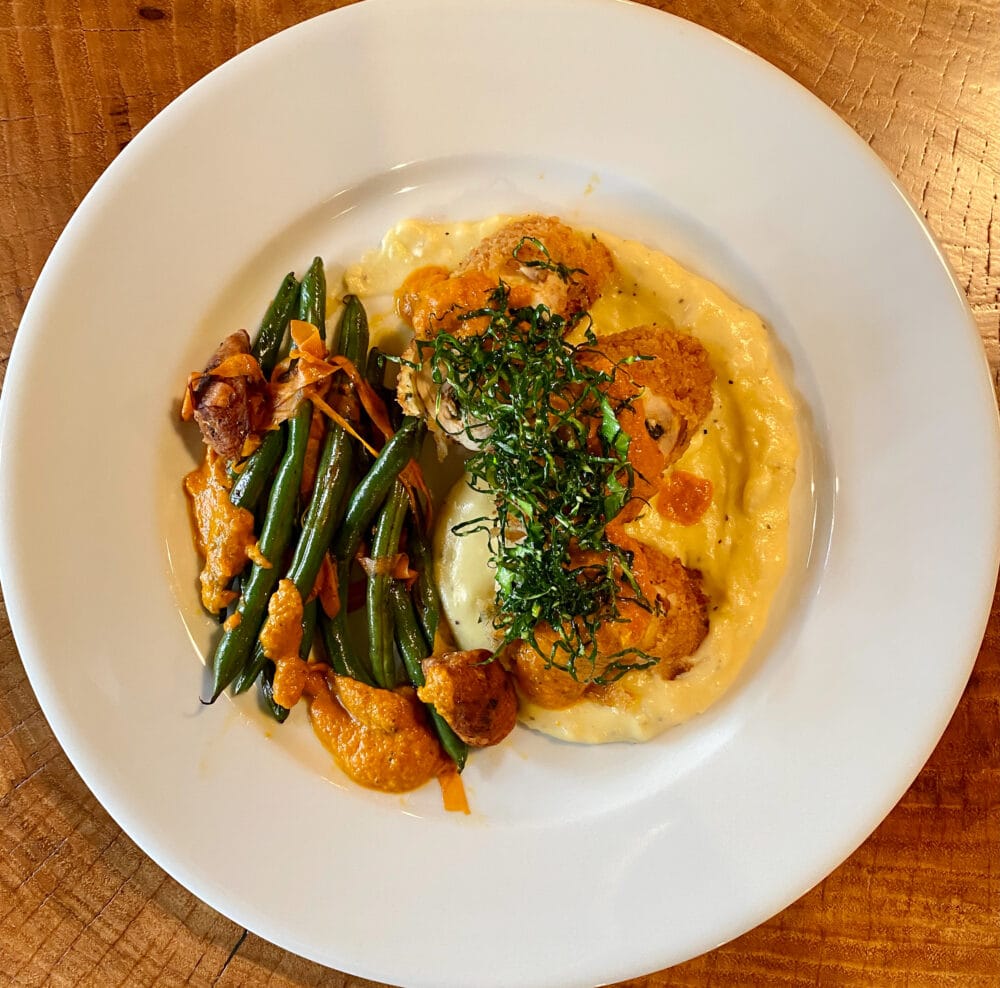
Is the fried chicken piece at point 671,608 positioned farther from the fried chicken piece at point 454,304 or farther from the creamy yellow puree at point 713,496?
the fried chicken piece at point 454,304

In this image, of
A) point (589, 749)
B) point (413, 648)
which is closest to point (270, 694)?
point (413, 648)

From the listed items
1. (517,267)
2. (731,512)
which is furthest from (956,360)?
(517,267)

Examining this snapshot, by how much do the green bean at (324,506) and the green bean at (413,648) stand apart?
15.1 inches

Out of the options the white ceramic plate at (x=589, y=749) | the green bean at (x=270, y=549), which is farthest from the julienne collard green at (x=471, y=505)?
the white ceramic plate at (x=589, y=749)

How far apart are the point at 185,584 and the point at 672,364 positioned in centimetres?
247

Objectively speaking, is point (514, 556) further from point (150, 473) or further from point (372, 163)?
point (372, 163)

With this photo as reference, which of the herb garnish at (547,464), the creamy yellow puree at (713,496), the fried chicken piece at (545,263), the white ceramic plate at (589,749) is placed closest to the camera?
the herb garnish at (547,464)

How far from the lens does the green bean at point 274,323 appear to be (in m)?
3.66

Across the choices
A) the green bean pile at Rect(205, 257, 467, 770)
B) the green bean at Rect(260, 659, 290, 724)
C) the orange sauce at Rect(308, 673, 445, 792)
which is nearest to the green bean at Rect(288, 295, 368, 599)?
the green bean pile at Rect(205, 257, 467, 770)

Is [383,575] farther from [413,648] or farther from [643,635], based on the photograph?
[643,635]

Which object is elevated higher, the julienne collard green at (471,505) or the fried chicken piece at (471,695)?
the julienne collard green at (471,505)

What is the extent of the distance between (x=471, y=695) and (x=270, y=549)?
111 centimetres

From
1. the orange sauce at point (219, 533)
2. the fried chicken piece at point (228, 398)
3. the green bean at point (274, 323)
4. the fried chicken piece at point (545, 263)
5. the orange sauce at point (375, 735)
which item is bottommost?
the orange sauce at point (375, 735)

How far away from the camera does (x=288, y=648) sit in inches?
139
